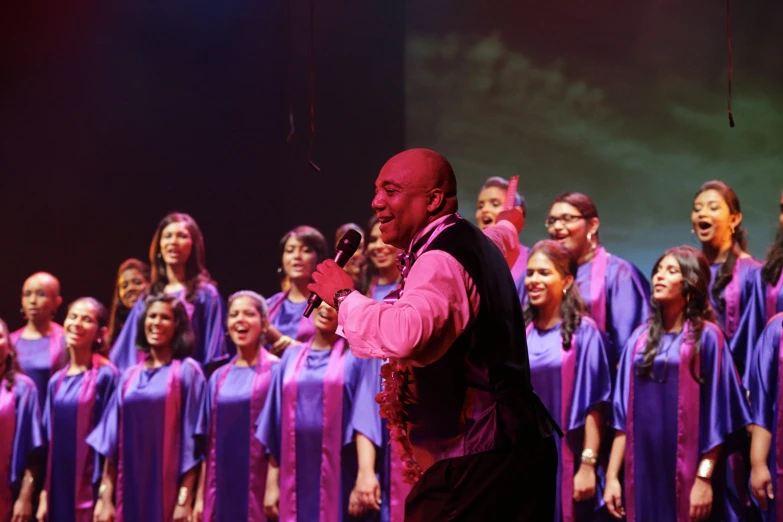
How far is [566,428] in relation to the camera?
5.05m

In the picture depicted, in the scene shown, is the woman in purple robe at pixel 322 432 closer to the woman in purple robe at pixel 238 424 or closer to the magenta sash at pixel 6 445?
the woman in purple robe at pixel 238 424

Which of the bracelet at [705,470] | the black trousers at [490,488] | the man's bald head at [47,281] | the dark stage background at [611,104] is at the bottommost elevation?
the bracelet at [705,470]

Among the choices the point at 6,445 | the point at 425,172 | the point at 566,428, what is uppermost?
the point at 425,172

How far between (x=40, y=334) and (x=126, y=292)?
0.62 metres

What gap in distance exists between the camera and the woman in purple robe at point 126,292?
20.6 ft

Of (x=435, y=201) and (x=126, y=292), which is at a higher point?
(x=435, y=201)

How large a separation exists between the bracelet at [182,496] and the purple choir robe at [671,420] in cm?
257

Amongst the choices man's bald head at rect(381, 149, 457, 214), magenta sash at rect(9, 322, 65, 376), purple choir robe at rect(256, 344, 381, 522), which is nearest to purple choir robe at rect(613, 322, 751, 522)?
purple choir robe at rect(256, 344, 381, 522)

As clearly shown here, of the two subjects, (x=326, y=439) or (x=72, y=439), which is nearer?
(x=326, y=439)

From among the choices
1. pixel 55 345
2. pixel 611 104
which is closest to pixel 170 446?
pixel 55 345

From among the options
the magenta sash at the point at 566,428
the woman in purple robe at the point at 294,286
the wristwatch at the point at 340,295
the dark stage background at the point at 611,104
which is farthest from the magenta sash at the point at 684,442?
the wristwatch at the point at 340,295

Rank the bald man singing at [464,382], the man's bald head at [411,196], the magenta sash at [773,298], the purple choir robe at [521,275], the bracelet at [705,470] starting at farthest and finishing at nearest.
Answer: the purple choir robe at [521,275] → the magenta sash at [773,298] → the bracelet at [705,470] → the man's bald head at [411,196] → the bald man singing at [464,382]

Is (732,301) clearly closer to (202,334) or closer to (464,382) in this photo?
(464,382)

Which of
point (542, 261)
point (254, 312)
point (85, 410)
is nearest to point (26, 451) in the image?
point (85, 410)
